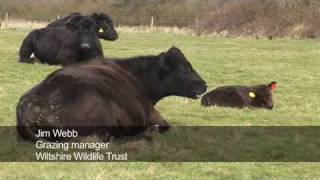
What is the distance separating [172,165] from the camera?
729 centimetres

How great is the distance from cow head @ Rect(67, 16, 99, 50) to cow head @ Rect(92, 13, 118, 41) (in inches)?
122

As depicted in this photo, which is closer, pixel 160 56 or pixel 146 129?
pixel 146 129

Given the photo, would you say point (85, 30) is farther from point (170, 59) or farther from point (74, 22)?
point (170, 59)

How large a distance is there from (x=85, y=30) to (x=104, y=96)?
10501mm

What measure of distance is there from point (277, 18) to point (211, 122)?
3765 cm

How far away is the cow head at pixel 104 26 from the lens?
21.8 meters

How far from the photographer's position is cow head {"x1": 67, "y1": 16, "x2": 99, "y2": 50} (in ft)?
58.9

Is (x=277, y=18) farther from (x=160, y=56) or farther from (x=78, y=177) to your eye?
(x=78, y=177)

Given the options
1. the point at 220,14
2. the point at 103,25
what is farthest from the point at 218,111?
the point at 220,14

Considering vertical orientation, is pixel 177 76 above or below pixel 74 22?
below

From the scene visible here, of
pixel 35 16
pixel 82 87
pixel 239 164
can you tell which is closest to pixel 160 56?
pixel 82 87

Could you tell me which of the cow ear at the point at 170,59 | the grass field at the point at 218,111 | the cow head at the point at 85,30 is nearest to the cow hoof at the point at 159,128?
the grass field at the point at 218,111

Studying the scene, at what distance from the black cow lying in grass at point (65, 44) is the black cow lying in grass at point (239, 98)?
591 cm

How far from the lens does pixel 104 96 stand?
7.86 meters
